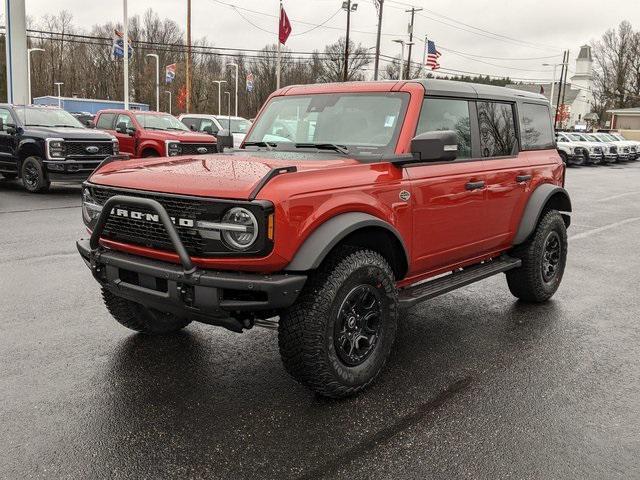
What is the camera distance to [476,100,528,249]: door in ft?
16.0

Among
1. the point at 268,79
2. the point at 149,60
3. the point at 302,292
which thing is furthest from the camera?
the point at 268,79

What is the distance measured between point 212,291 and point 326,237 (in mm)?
699

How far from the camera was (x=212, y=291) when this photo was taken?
312cm

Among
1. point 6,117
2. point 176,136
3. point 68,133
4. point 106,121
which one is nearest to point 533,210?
point 68,133

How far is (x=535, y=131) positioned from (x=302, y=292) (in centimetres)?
348

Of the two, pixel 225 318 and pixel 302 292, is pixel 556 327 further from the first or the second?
pixel 225 318

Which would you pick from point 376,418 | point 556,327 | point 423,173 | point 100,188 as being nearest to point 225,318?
point 376,418

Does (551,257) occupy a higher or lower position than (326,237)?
lower

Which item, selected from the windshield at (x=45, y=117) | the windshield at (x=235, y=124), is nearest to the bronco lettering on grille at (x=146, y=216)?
the windshield at (x=45, y=117)

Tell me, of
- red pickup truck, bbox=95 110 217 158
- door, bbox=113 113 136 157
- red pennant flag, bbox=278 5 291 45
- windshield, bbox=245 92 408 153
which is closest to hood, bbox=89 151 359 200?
windshield, bbox=245 92 408 153

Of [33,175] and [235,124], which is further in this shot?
[235,124]

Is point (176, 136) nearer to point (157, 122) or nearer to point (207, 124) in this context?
point (157, 122)

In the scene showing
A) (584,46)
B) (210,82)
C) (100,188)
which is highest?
(584,46)

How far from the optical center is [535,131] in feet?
18.8
